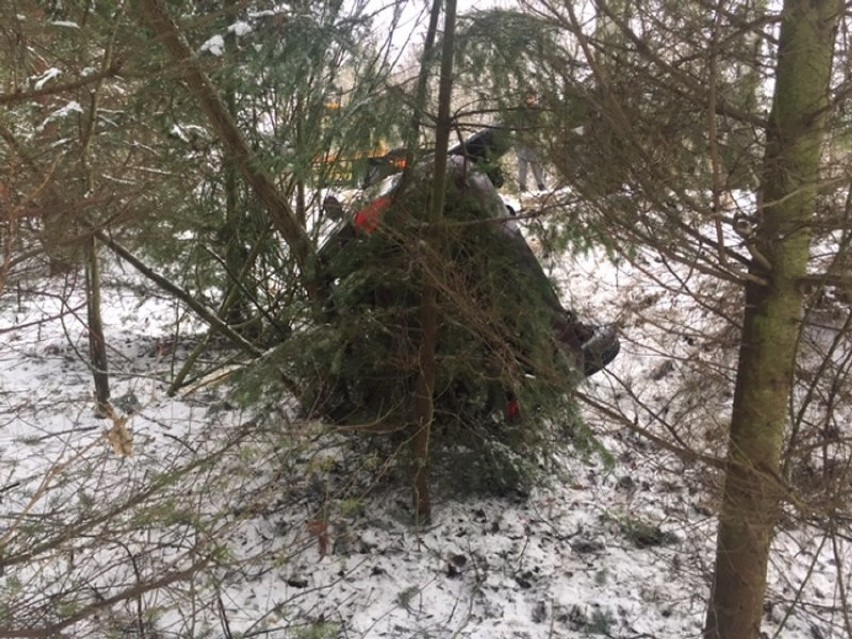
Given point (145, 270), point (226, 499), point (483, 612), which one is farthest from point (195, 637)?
point (145, 270)

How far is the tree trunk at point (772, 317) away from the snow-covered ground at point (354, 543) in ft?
0.90

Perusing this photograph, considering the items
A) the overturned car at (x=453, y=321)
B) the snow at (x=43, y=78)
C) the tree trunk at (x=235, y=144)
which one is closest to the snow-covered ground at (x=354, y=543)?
the overturned car at (x=453, y=321)

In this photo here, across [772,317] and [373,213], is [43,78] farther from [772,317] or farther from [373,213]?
[772,317]

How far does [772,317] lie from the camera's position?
2.66 metres

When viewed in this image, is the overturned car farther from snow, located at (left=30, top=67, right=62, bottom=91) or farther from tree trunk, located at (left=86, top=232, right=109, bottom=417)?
tree trunk, located at (left=86, top=232, right=109, bottom=417)

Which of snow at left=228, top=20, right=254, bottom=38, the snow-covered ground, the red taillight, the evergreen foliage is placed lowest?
the snow-covered ground

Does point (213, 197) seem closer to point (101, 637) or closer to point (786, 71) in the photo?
point (101, 637)

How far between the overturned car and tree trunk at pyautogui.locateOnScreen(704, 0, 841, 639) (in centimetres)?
110

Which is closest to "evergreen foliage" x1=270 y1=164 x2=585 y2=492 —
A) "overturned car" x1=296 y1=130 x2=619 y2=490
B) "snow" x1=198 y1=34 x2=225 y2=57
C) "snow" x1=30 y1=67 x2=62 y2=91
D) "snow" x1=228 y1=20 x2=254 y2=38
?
"overturned car" x1=296 y1=130 x2=619 y2=490

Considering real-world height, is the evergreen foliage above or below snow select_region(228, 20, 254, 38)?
below

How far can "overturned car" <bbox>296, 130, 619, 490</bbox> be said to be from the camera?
12.6 feet

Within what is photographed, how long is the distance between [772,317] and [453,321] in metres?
1.78

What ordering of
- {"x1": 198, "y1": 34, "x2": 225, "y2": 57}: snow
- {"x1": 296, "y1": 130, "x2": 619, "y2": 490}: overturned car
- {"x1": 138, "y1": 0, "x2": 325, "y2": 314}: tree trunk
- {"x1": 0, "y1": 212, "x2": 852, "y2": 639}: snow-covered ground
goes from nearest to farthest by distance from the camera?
{"x1": 0, "y1": 212, "x2": 852, "y2": 639}: snow-covered ground, {"x1": 138, "y1": 0, "x2": 325, "y2": 314}: tree trunk, {"x1": 296, "y1": 130, "x2": 619, "y2": 490}: overturned car, {"x1": 198, "y1": 34, "x2": 225, "y2": 57}: snow

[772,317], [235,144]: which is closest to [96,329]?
[235,144]
